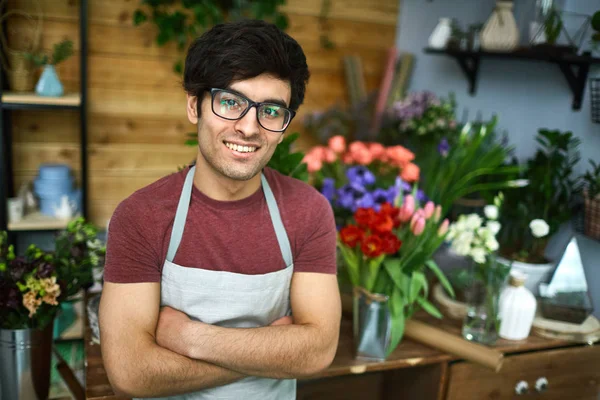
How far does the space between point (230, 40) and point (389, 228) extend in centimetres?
61

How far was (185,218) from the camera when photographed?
123 centimetres

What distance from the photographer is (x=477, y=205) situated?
2385 mm

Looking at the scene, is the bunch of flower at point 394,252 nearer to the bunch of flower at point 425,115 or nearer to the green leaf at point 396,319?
the green leaf at point 396,319

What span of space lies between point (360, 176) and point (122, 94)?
5.86 feet

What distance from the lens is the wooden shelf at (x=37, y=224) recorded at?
274 centimetres

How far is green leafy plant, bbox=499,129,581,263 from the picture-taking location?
1.96 m

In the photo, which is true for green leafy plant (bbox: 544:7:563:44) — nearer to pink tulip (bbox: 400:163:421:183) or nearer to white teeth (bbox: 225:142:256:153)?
pink tulip (bbox: 400:163:421:183)

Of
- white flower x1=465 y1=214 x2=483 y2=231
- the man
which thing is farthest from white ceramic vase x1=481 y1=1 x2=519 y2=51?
the man

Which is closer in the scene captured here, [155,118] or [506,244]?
[506,244]

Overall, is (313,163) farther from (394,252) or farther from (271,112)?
(271,112)

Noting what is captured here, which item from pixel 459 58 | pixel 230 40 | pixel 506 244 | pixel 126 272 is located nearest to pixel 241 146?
pixel 230 40

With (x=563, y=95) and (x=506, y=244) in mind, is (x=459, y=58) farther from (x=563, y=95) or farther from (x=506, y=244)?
(x=506, y=244)

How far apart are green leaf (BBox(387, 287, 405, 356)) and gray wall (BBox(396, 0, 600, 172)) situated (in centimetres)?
98

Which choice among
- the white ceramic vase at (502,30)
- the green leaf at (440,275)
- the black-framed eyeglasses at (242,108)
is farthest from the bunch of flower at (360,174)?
the white ceramic vase at (502,30)
